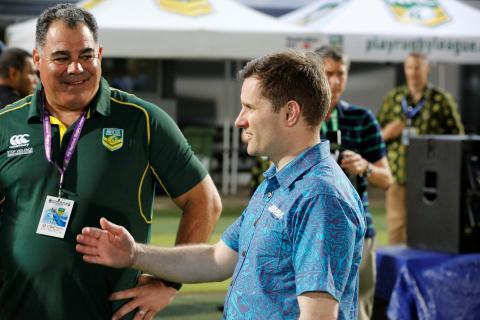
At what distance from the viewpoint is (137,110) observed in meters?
2.91

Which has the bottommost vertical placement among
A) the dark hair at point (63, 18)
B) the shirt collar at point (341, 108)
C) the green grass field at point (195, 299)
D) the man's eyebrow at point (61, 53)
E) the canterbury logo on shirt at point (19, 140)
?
the green grass field at point (195, 299)

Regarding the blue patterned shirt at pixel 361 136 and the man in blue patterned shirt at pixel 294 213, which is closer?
the man in blue patterned shirt at pixel 294 213

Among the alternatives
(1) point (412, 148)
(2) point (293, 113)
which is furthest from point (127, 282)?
(1) point (412, 148)

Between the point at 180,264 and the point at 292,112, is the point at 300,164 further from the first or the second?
the point at 180,264

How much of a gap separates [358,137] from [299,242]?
8.28 ft

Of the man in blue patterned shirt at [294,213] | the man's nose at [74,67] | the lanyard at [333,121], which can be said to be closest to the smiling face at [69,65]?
the man's nose at [74,67]

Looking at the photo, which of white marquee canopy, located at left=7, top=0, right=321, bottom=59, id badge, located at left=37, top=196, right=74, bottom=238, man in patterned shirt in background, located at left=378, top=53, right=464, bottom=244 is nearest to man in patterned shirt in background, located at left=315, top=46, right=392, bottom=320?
id badge, located at left=37, top=196, right=74, bottom=238

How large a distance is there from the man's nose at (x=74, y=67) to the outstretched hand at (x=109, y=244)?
56 cm

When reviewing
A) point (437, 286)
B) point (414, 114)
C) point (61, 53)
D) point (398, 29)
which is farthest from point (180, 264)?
point (398, 29)

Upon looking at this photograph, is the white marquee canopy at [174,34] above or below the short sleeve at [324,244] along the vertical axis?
above

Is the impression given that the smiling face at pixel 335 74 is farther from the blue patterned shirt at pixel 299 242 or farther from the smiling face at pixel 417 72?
the smiling face at pixel 417 72

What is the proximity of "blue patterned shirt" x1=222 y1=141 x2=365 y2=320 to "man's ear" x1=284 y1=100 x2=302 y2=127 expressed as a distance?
0.33 feet

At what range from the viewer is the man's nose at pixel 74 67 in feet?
9.12

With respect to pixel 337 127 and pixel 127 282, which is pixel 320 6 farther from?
pixel 127 282
